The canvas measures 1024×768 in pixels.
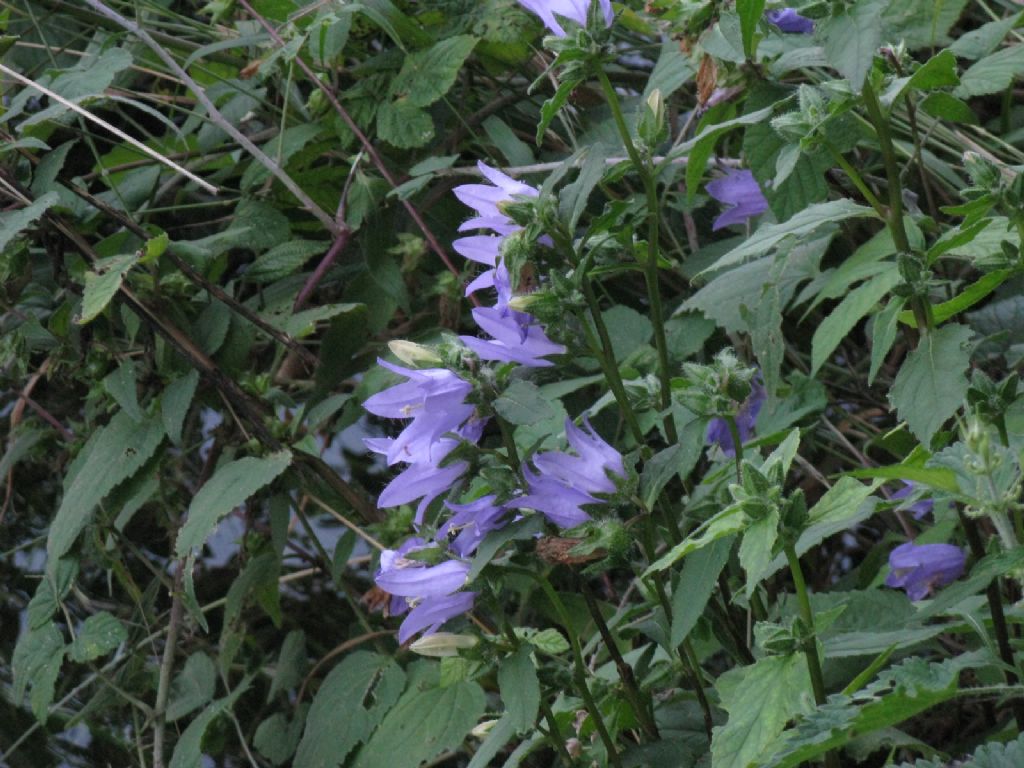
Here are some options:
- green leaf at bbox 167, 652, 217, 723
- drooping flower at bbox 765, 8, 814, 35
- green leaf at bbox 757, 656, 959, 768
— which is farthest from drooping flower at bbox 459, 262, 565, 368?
green leaf at bbox 167, 652, 217, 723

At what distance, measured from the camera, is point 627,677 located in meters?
1.02

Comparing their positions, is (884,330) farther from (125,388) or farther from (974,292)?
(125,388)

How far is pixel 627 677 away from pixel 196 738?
68cm

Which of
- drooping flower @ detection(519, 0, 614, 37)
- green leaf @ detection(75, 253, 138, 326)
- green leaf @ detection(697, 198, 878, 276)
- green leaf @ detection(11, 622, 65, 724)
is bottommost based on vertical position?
green leaf @ detection(11, 622, 65, 724)

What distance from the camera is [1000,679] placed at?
108 centimetres

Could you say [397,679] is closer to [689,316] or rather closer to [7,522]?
[689,316]

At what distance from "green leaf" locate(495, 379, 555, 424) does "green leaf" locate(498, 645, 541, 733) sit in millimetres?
196

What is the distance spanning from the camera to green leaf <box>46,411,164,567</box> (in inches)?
56.9

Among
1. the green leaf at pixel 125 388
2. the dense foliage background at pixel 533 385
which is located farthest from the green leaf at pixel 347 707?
the green leaf at pixel 125 388

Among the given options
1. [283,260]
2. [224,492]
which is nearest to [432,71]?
[283,260]

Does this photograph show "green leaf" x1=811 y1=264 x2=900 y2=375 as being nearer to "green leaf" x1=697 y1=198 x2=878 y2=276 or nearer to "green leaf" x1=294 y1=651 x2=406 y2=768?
"green leaf" x1=697 y1=198 x2=878 y2=276

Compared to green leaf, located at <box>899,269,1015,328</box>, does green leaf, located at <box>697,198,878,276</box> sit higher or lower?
higher

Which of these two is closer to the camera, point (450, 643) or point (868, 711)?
point (868, 711)

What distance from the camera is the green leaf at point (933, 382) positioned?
958 mm
